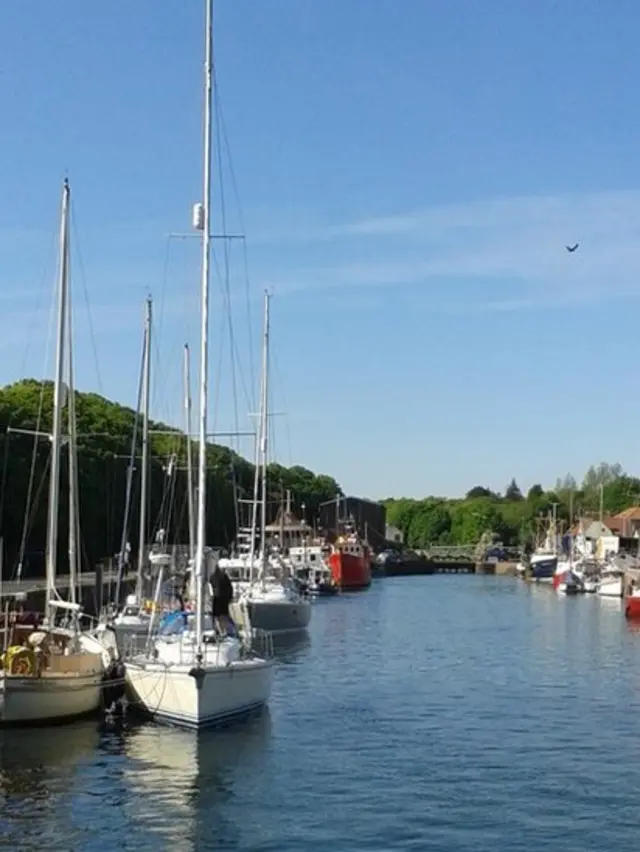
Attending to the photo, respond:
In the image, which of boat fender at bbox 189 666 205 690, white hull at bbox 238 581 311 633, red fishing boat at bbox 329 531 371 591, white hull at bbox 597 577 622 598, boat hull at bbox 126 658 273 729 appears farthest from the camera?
red fishing boat at bbox 329 531 371 591

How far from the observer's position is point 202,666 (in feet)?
113

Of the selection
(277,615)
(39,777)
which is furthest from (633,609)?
(39,777)

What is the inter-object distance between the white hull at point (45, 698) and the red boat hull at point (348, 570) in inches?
3926

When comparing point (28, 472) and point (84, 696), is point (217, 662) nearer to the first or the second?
point (84, 696)

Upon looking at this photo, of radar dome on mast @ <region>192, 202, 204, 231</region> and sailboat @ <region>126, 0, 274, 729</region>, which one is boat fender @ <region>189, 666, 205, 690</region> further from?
radar dome on mast @ <region>192, 202, 204, 231</region>

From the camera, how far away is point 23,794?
28656mm

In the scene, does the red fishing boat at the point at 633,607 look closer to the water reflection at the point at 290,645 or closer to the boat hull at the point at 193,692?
the water reflection at the point at 290,645

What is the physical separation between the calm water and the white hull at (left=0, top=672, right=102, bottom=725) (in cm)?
56

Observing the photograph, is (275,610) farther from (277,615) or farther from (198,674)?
→ (198,674)

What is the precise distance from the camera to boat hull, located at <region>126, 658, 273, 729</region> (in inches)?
1373

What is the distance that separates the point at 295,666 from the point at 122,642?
12349mm

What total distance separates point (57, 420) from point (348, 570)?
10083 centimetres

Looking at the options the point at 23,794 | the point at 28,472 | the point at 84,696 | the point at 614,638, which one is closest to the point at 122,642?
the point at 84,696

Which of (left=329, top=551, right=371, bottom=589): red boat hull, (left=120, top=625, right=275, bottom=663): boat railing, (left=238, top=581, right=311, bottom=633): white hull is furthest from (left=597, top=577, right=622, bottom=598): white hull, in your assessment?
(left=120, top=625, right=275, bottom=663): boat railing
